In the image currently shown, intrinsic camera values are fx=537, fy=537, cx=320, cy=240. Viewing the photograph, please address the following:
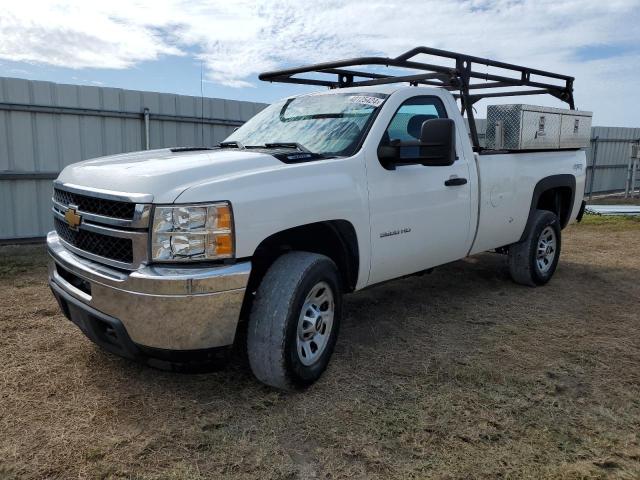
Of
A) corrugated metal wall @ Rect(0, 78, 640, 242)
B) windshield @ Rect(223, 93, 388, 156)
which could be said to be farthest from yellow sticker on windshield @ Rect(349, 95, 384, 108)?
corrugated metal wall @ Rect(0, 78, 640, 242)

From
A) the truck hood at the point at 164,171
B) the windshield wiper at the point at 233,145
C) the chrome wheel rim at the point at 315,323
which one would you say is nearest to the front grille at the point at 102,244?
the truck hood at the point at 164,171

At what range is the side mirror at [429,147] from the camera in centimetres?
357

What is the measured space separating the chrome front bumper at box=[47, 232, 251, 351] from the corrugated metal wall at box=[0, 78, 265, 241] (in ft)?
20.5

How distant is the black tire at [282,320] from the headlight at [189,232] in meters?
0.45

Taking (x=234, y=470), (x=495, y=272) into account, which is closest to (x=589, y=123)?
(x=495, y=272)

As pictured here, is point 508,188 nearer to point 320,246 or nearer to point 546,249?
point 546,249

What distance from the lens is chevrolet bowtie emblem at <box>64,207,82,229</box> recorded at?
3189mm

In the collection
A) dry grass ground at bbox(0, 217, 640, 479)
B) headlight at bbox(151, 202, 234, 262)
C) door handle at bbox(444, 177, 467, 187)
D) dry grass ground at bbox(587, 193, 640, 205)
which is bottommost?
dry grass ground at bbox(0, 217, 640, 479)

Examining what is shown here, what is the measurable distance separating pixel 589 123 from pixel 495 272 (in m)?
2.12

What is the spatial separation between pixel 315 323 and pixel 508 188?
2748 millimetres

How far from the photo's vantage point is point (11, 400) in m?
3.22

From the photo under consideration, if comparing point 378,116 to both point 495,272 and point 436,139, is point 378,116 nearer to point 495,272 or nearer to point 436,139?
point 436,139

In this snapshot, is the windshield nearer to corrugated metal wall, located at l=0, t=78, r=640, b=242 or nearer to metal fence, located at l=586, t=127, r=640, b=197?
corrugated metal wall, located at l=0, t=78, r=640, b=242

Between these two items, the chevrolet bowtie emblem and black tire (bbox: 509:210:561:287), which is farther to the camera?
black tire (bbox: 509:210:561:287)
